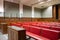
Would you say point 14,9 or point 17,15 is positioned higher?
point 14,9

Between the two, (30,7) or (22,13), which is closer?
(22,13)

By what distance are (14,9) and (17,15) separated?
53.9 inches

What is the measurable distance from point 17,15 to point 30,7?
4.11 meters

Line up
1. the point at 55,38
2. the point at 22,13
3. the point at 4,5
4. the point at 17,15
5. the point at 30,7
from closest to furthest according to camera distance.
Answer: the point at 55,38
the point at 4,5
the point at 17,15
the point at 22,13
the point at 30,7

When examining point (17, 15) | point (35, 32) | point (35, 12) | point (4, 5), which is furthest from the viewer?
point (35, 12)

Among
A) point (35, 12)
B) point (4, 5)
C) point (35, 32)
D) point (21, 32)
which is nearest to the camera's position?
point (21, 32)

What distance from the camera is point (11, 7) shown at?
15.1 meters

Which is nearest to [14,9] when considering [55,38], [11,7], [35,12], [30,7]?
[11,7]

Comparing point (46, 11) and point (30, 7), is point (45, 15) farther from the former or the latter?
point (30, 7)

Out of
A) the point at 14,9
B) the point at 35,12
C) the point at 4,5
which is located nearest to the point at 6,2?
the point at 4,5

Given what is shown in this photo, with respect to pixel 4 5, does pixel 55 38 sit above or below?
below

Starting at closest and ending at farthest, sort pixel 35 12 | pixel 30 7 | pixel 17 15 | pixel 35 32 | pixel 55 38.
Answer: pixel 55 38 < pixel 35 32 < pixel 17 15 < pixel 30 7 < pixel 35 12

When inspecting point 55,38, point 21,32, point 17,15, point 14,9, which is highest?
point 14,9

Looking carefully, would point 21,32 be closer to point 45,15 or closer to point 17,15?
point 17,15
